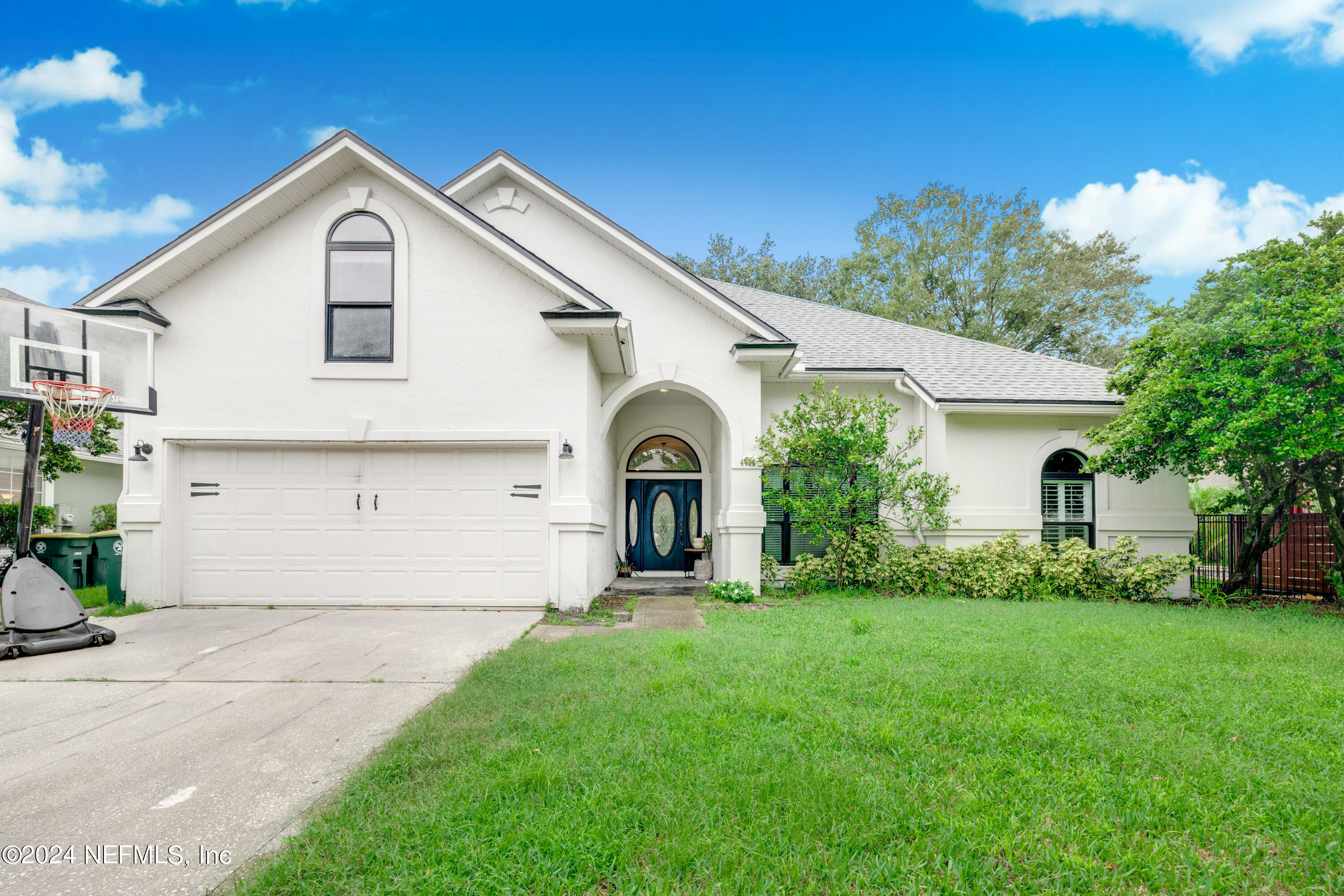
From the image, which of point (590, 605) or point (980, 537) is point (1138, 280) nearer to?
point (980, 537)

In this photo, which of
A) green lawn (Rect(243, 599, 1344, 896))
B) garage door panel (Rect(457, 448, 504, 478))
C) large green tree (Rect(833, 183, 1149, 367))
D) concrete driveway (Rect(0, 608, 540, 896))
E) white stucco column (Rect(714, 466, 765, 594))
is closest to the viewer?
green lawn (Rect(243, 599, 1344, 896))

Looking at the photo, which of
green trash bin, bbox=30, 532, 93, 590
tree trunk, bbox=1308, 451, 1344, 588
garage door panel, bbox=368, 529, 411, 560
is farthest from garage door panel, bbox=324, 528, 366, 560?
tree trunk, bbox=1308, 451, 1344, 588

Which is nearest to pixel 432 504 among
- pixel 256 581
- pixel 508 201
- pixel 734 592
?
pixel 256 581

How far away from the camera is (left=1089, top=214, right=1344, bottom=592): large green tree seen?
834 centimetres

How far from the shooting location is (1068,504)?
12.0m

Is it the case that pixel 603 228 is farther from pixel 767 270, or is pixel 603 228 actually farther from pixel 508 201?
pixel 767 270

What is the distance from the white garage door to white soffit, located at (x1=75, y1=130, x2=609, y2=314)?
7.23ft

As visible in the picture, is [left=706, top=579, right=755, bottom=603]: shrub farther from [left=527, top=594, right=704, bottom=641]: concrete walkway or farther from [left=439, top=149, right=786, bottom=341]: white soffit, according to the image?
[left=439, top=149, right=786, bottom=341]: white soffit

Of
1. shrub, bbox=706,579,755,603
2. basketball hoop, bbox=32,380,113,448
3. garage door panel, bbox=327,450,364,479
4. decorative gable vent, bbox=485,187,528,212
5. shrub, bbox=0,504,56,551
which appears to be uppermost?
decorative gable vent, bbox=485,187,528,212

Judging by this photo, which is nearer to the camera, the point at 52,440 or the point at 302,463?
the point at 302,463

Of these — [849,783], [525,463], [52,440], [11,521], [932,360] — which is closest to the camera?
[849,783]

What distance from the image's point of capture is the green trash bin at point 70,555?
1090 cm

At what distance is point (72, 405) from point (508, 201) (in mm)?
6997

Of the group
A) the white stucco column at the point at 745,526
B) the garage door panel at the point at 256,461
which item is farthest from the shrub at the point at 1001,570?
the garage door panel at the point at 256,461
